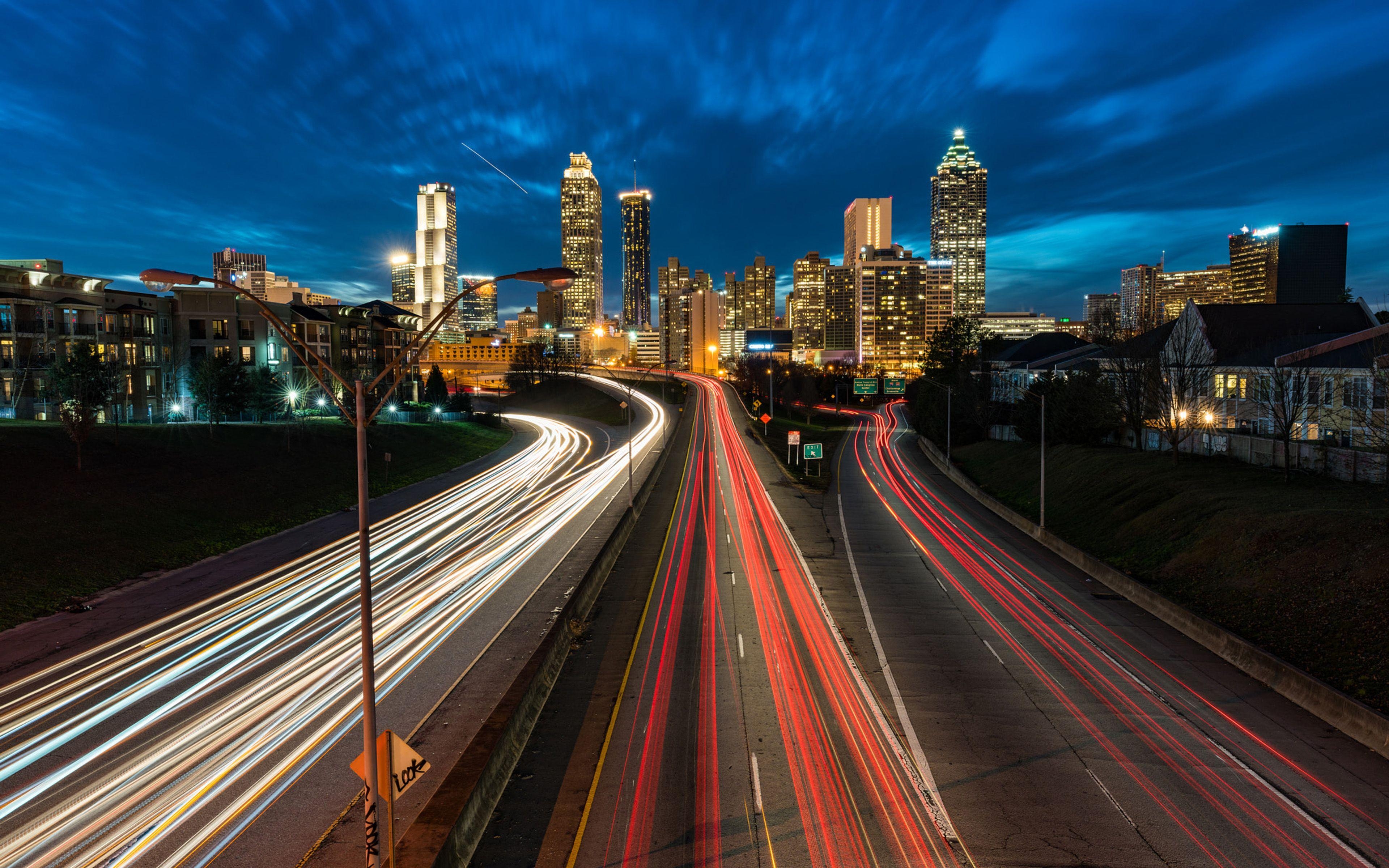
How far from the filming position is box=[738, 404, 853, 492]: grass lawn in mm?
57625

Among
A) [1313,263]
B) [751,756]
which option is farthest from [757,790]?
[1313,263]

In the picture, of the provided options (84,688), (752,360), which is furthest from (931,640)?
(752,360)

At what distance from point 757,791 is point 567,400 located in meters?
112

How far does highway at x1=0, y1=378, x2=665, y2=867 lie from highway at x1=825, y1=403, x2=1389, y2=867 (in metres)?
11.0

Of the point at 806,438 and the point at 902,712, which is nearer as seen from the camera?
the point at 902,712

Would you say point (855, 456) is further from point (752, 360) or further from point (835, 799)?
point (752, 360)

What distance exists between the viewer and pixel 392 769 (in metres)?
9.09

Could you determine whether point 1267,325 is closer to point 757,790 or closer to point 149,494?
point 757,790

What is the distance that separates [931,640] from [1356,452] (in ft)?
79.7

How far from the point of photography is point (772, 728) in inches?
589

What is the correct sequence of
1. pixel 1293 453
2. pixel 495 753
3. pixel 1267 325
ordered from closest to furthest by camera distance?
pixel 495 753 < pixel 1293 453 < pixel 1267 325

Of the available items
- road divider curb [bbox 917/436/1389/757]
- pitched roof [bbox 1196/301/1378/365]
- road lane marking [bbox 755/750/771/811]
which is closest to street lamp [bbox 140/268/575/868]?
road lane marking [bbox 755/750/771/811]

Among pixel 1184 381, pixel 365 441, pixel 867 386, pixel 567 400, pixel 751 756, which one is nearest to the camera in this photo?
pixel 365 441

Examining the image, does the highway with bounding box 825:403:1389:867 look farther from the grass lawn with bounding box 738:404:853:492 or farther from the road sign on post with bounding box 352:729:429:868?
the grass lawn with bounding box 738:404:853:492
